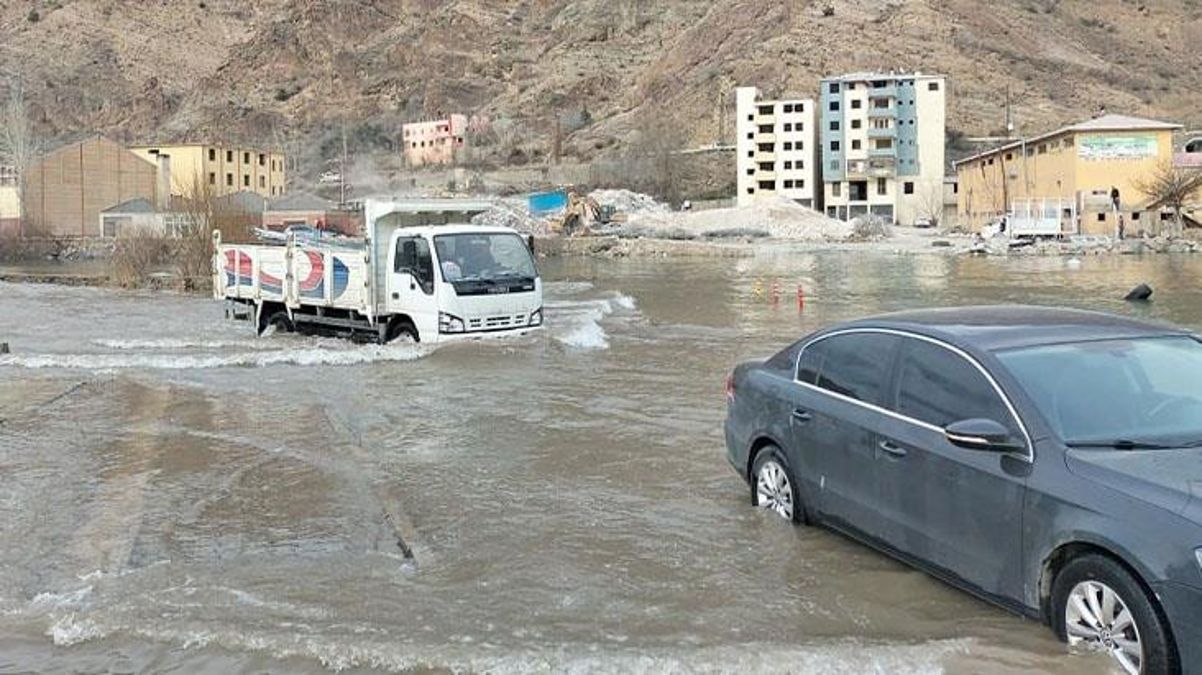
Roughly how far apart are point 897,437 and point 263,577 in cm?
378

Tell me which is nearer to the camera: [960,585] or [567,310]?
[960,585]

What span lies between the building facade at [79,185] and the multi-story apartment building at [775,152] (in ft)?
177

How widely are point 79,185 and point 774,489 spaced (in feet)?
318

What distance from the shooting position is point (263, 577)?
7.03m

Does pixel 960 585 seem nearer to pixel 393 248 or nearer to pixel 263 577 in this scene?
pixel 263 577

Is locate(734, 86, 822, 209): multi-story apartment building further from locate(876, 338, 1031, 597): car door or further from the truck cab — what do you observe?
locate(876, 338, 1031, 597): car door

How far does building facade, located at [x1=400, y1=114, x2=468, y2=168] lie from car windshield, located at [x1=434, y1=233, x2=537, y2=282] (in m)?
137

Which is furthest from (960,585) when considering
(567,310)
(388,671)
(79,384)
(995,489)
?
(567,310)

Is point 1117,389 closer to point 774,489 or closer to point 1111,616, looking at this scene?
point 1111,616

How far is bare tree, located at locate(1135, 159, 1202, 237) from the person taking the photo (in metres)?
71.9

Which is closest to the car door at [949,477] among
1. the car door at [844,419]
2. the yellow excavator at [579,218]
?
the car door at [844,419]

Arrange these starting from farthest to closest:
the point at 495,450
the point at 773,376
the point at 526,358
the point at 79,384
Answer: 1. the point at 526,358
2. the point at 79,384
3. the point at 495,450
4. the point at 773,376

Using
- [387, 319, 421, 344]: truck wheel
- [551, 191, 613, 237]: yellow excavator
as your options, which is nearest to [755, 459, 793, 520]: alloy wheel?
[387, 319, 421, 344]: truck wheel

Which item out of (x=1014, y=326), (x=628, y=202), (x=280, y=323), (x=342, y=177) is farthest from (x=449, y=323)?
(x=342, y=177)
